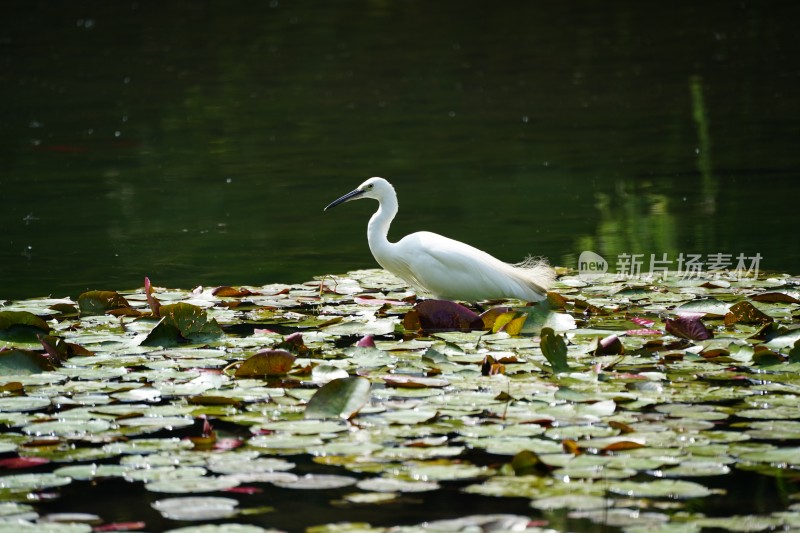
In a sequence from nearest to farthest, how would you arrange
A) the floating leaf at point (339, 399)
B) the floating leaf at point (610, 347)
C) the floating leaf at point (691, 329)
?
the floating leaf at point (339, 399)
the floating leaf at point (610, 347)
the floating leaf at point (691, 329)

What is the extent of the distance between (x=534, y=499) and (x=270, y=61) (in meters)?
13.2

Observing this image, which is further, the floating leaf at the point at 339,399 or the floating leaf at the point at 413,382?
the floating leaf at the point at 413,382

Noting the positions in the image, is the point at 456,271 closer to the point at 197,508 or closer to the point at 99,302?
the point at 99,302

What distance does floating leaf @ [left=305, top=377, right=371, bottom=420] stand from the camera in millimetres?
3766

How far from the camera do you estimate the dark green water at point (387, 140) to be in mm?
7398

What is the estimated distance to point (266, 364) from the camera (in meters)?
4.28

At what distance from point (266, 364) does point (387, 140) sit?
6609 millimetres

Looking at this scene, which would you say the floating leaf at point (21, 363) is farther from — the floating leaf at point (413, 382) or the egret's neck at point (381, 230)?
the egret's neck at point (381, 230)

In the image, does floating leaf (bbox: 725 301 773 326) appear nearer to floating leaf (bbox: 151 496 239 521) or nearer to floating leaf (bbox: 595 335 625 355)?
floating leaf (bbox: 595 335 625 355)

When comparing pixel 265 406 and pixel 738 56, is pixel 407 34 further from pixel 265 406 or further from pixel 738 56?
pixel 265 406

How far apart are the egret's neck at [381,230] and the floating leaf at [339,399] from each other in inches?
77.4

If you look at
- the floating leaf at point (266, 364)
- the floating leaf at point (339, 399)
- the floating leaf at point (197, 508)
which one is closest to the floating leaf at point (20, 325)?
the floating leaf at point (266, 364)

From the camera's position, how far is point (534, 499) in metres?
3.11

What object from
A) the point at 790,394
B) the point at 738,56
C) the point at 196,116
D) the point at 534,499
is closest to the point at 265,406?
the point at 534,499
